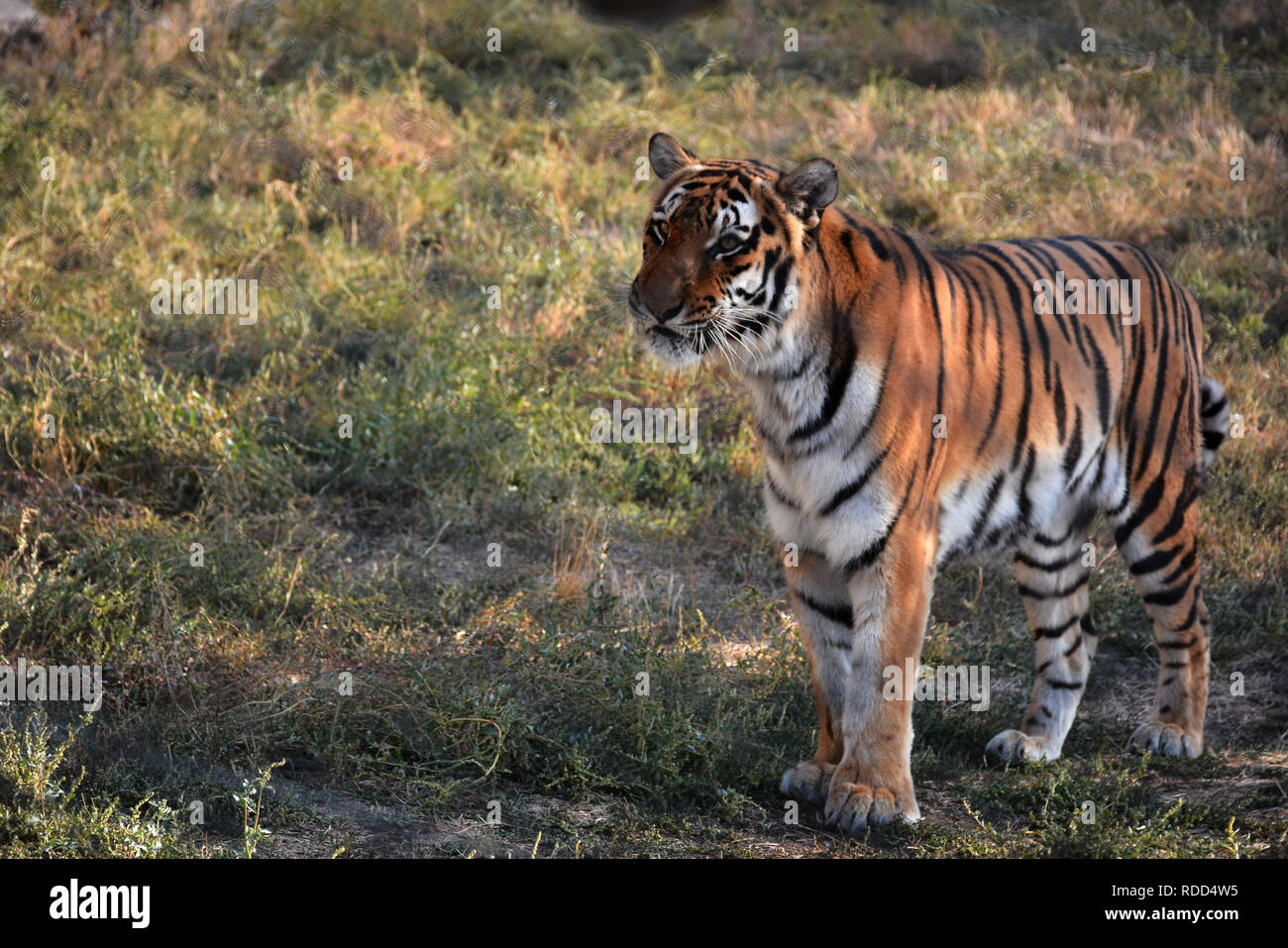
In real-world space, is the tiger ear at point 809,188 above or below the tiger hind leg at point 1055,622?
above

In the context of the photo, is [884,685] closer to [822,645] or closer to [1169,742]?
[822,645]

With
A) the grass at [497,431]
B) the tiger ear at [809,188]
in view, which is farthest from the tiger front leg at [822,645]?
the tiger ear at [809,188]

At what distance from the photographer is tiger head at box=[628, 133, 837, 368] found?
A: 13.5 ft

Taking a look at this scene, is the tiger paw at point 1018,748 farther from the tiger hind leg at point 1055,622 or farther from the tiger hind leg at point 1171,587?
the tiger hind leg at point 1171,587

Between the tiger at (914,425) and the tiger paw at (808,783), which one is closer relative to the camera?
the tiger at (914,425)

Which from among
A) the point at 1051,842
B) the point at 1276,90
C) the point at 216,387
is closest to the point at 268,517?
the point at 216,387

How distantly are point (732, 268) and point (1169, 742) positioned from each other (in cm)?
216

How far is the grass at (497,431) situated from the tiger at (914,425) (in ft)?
1.02

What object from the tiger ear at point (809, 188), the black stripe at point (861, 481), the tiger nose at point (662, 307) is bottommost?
the black stripe at point (861, 481)

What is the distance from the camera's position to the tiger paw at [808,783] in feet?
14.3

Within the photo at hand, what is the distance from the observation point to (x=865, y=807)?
4.12 m

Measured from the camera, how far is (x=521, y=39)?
10.3 m

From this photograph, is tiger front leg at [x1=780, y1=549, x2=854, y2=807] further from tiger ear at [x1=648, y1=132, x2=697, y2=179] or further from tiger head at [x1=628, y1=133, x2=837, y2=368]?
tiger ear at [x1=648, y1=132, x2=697, y2=179]
